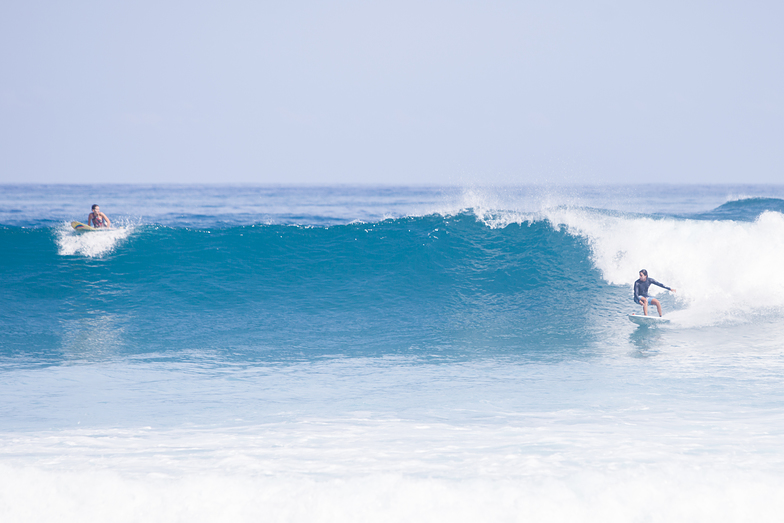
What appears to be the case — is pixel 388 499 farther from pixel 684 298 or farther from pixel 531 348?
pixel 684 298

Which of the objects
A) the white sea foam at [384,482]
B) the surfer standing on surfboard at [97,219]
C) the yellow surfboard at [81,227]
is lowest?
the white sea foam at [384,482]

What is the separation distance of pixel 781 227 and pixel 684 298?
4.07m

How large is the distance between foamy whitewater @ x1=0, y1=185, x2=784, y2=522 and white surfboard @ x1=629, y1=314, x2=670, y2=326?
29 cm

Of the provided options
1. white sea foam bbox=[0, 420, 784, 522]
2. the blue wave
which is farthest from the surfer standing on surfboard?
white sea foam bbox=[0, 420, 784, 522]

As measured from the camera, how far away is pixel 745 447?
14.3 ft

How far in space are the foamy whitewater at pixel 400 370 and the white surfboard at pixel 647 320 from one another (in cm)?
29

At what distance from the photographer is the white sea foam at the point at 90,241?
13672 millimetres

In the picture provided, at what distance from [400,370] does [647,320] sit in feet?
14.8

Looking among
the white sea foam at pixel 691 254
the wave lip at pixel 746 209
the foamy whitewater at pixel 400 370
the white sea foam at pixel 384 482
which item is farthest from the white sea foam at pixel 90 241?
the wave lip at pixel 746 209

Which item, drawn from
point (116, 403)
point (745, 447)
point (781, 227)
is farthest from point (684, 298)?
point (116, 403)

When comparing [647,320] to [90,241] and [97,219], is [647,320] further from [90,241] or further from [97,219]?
[97,219]

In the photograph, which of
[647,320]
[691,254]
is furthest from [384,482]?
[691,254]

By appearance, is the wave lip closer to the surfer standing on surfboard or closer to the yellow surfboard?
the surfer standing on surfboard

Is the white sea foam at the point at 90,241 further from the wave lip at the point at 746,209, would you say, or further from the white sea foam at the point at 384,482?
the wave lip at the point at 746,209
